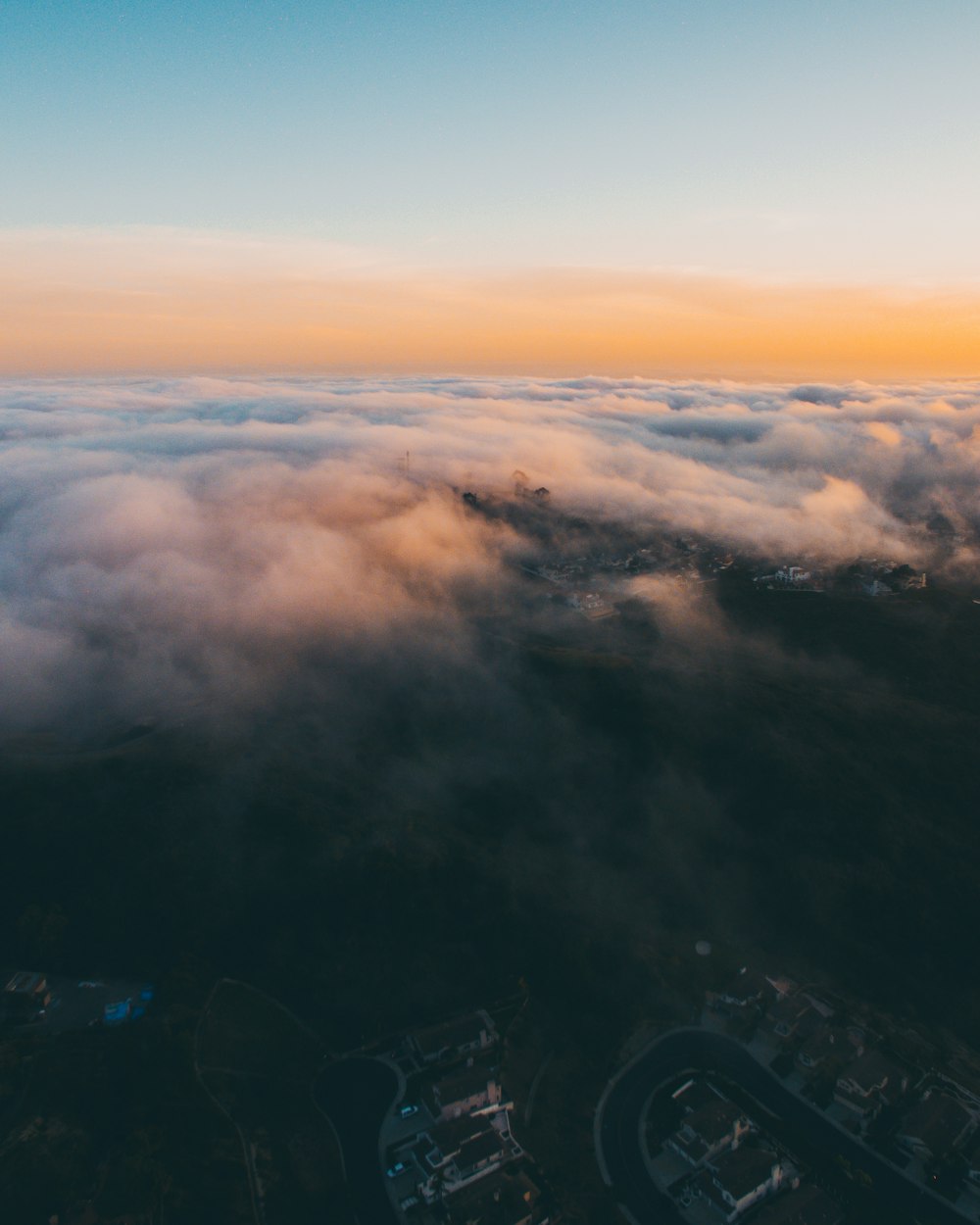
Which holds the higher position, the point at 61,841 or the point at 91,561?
the point at 91,561

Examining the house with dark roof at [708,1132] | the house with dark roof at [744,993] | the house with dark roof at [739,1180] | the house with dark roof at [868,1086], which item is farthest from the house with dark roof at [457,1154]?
the house with dark roof at [868,1086]

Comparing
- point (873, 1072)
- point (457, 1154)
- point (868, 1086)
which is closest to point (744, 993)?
point (873, 1072)

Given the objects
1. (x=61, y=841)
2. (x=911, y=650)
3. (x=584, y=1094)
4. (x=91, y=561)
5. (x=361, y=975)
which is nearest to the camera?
(x=584, y=1094)

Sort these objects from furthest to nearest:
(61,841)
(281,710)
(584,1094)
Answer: (281,710) → (61,841) → (584,1094)

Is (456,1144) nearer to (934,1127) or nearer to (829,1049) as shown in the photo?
(829,1049)

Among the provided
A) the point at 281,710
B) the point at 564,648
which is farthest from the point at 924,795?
the point at 281,710

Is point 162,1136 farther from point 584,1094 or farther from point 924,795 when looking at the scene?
point 924,795

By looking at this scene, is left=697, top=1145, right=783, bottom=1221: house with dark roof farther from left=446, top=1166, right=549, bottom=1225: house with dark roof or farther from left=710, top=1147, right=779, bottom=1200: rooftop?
left=446, top=1166, right=549, bottom=1225: house with dark roof
